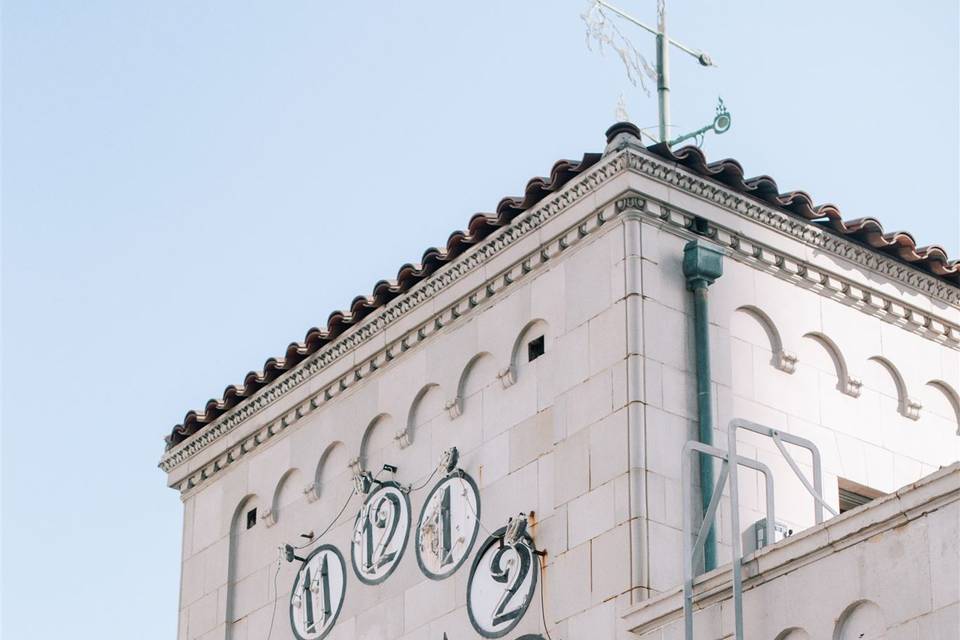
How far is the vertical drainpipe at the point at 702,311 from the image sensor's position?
1769 cm

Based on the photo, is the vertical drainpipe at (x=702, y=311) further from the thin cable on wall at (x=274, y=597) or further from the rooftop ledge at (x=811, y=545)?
the thin cable on wall at (x=274, y=597)

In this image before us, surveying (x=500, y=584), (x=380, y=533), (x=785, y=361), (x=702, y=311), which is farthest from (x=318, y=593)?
(x=785, y=361)

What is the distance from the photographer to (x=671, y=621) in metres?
15.2

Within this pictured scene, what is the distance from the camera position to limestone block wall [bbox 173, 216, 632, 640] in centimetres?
1748

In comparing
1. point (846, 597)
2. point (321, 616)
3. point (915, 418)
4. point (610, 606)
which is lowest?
point (846, 597)

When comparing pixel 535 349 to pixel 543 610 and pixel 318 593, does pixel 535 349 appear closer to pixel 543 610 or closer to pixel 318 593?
pixel 543 610

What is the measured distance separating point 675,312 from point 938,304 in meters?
3.34

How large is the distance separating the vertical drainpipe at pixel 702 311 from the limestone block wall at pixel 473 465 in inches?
25.2

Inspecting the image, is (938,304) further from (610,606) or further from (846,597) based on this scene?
(846,597)

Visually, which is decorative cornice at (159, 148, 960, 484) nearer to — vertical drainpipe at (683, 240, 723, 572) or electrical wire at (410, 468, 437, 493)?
vertical drainpipe at (683, 240, 723, 572)

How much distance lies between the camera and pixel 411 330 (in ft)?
67.2

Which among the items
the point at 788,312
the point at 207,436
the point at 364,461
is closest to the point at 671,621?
the point at 788,312

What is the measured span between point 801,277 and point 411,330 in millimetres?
3744

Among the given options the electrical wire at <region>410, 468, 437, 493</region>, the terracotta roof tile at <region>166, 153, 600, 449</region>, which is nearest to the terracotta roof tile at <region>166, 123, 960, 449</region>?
the terracotta roof tile at <region>166, 153, 600, 449</region>
